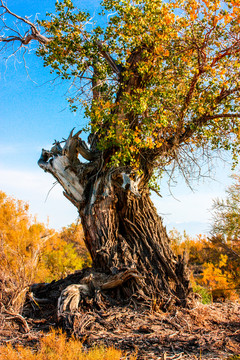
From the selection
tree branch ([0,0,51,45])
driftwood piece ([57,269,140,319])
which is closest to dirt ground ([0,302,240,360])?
driftwood piece ([57,269,140,319])

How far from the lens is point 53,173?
7.54 m

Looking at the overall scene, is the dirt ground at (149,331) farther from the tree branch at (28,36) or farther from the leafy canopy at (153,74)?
the tree branch at (28,36)

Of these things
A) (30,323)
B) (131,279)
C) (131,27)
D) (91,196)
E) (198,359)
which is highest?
(131,27)

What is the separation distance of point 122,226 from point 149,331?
266 centimetres

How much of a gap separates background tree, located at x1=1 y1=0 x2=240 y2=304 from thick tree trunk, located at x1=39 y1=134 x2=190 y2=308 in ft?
0.07

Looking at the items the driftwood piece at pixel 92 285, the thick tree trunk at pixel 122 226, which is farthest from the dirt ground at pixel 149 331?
the thick tree trunk at pixel 122 226

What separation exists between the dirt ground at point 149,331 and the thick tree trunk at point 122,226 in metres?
0.54

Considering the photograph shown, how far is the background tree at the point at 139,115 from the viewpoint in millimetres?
6426

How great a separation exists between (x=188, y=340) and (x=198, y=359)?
84 cm

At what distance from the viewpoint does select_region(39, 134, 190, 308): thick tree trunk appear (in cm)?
637

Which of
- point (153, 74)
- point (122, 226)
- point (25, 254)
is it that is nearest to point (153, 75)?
point (153, 74)

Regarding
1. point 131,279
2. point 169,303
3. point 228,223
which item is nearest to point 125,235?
point 131,279

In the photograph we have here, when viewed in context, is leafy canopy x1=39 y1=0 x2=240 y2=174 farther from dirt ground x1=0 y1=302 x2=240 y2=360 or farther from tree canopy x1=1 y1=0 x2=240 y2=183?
dirt ground x1=0 y1=302 x2=240 y2=360

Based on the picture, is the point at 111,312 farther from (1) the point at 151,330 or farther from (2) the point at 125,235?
(2) the point at 125,235
